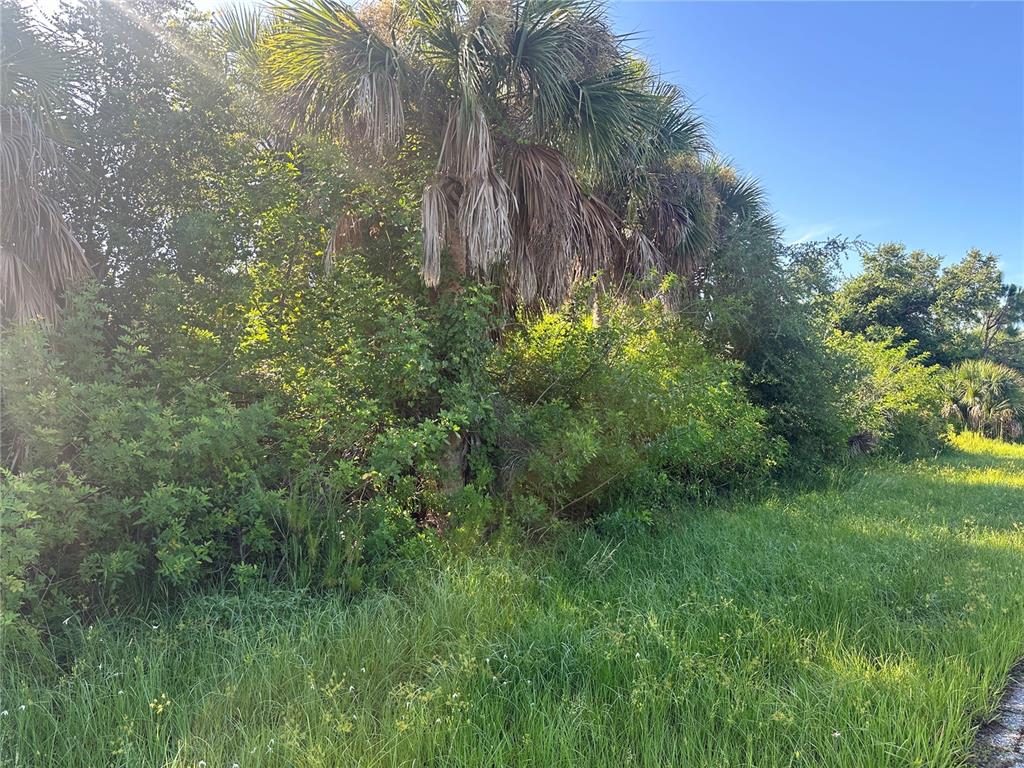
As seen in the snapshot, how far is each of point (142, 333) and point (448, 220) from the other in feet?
9.57

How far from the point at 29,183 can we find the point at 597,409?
5.24 meters

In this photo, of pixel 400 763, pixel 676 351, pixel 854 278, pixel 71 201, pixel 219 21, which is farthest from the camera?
pixel 854 278

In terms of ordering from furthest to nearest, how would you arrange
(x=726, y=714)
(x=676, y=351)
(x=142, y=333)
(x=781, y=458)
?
(x=781, y=458)
(x=676, y=351)
(x=142, y=333)
(x=726, y=714)

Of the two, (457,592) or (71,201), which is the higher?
(71,201)

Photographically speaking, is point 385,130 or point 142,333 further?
point 385,130

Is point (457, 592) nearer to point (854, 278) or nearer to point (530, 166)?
point (530, 166)

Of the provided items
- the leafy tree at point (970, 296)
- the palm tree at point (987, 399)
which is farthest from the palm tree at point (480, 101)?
the leafy tree at point (970, 296)

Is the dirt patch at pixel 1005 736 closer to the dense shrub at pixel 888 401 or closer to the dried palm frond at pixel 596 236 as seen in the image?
the dried palm frond at pixel 596 236

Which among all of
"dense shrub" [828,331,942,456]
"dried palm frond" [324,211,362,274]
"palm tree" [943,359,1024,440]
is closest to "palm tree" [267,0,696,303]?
"dried palm frond" [324,211,362,274]

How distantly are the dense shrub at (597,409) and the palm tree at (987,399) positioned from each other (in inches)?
715

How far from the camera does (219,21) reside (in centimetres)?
593

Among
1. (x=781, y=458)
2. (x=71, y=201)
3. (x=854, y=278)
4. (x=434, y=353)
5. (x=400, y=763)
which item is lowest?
(x=400, y=763)

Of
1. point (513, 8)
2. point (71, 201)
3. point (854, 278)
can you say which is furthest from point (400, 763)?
point (854, 278)

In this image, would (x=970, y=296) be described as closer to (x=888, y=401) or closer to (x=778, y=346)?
(x=888, y=401)
